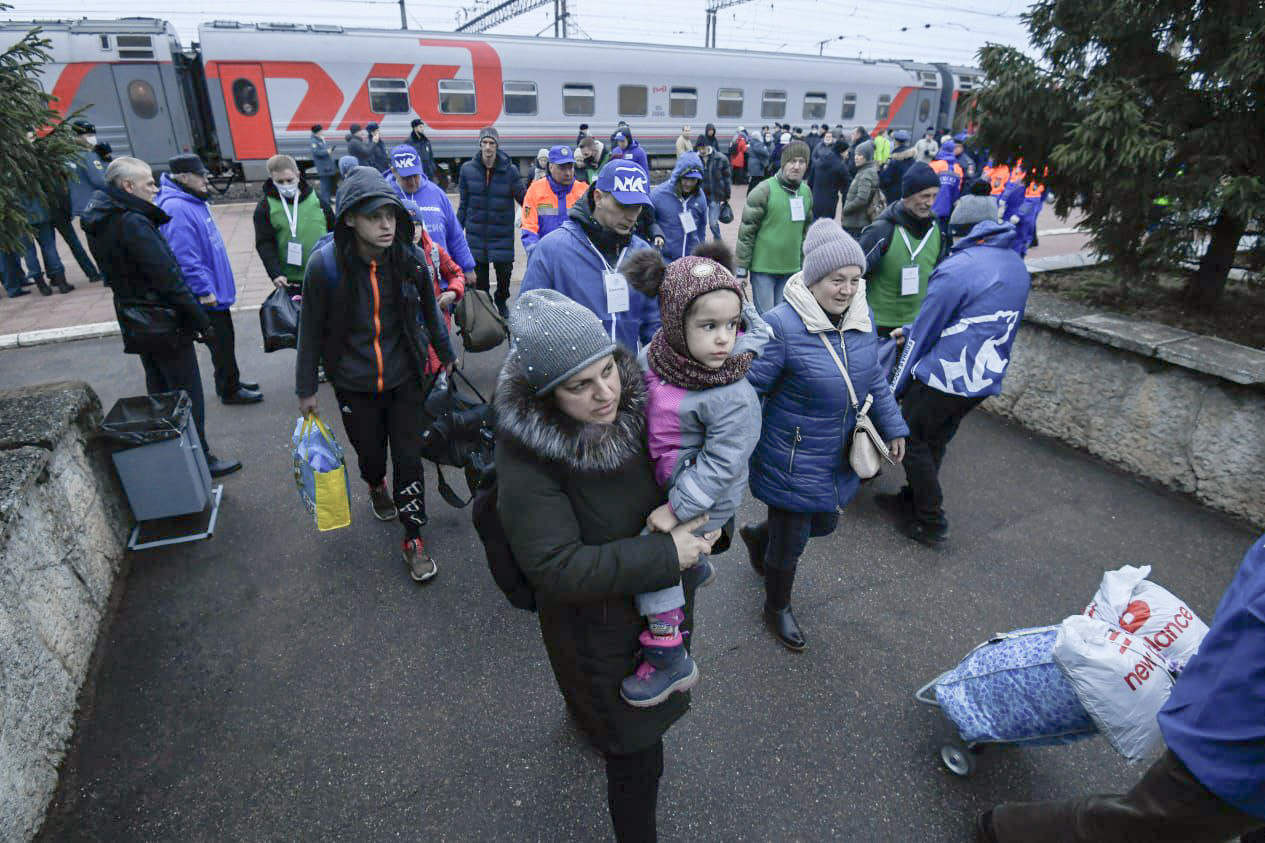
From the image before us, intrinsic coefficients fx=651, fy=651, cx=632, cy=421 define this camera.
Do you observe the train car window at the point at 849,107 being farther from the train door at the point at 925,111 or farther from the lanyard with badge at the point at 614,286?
the lanyard with badge at the point at 614,286

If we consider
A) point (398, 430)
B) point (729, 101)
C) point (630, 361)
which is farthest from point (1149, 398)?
point (729, 101)

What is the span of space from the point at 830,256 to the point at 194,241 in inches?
168

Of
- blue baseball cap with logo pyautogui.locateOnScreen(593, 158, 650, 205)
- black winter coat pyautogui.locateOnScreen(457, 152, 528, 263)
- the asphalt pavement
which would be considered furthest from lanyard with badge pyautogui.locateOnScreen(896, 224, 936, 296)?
black winter coat pyautogui.locateOnScreen(457, 152, 528, 263)

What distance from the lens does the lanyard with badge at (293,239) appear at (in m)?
5.00

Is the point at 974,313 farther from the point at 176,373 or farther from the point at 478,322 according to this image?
the point at 176,373

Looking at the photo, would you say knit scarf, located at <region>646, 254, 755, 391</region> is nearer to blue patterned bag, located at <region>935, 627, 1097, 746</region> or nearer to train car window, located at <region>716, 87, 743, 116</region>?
blue patterned bag, located at <region>935, 627, 1097, 746</region>

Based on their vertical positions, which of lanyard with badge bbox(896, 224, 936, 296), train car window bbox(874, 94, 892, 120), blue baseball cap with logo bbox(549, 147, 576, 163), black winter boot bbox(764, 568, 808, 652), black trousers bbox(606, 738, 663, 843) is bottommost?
black winter boot bbox(764, 568, 808, 652)

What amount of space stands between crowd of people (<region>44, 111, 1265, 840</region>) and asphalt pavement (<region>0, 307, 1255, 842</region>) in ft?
0.81

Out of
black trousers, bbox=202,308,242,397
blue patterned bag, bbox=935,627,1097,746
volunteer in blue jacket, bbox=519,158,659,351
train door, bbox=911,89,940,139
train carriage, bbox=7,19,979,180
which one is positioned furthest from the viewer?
train door, bbox=911,89,940,139

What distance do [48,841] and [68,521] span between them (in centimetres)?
135

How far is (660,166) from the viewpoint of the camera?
19312 millimetres

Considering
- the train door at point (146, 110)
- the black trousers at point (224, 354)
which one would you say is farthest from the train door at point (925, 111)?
the black trousers at point (224, 354)

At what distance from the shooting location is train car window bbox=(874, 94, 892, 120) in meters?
22.9

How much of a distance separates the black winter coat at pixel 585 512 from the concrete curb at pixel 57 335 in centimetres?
654
